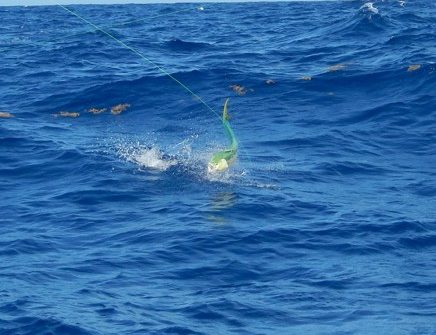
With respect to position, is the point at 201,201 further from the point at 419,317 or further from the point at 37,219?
the point at 419,317

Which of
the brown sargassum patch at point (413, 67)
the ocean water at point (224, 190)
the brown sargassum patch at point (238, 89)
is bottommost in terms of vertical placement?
the ocean water at point (224, 190)

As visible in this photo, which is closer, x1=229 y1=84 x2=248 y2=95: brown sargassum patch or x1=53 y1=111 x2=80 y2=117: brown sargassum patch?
x1=53 y1=111 x2=80 y2=117: brown sargassum patch

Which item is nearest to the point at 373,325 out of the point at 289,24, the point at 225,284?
the point at 225,284

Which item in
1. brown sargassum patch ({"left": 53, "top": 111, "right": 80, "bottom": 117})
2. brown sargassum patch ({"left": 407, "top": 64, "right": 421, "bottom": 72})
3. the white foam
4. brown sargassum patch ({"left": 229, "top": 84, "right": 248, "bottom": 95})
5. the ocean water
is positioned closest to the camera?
the ocean water

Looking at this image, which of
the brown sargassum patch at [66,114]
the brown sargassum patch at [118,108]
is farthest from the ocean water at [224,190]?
the brown sargassum patch at [118,108]

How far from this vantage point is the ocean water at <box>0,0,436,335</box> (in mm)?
12688

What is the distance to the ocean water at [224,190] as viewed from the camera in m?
12.7

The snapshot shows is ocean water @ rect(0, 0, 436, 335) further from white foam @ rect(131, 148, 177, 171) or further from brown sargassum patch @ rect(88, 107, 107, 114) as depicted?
brown sargassum patch @ rect(88, 107, 107, 114)

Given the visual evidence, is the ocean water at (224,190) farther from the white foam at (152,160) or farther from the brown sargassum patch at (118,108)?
the brown sargassum patch at (118,108)

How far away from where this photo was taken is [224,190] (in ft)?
58.3

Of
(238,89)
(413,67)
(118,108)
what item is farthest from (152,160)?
(413,67)

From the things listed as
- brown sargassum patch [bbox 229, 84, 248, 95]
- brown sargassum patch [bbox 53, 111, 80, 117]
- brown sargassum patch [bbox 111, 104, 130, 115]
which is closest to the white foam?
brown sargassum patch [bbox 111, 104, 130, 115]

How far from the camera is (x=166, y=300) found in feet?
42.2

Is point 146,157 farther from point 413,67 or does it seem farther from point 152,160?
point 413,67
